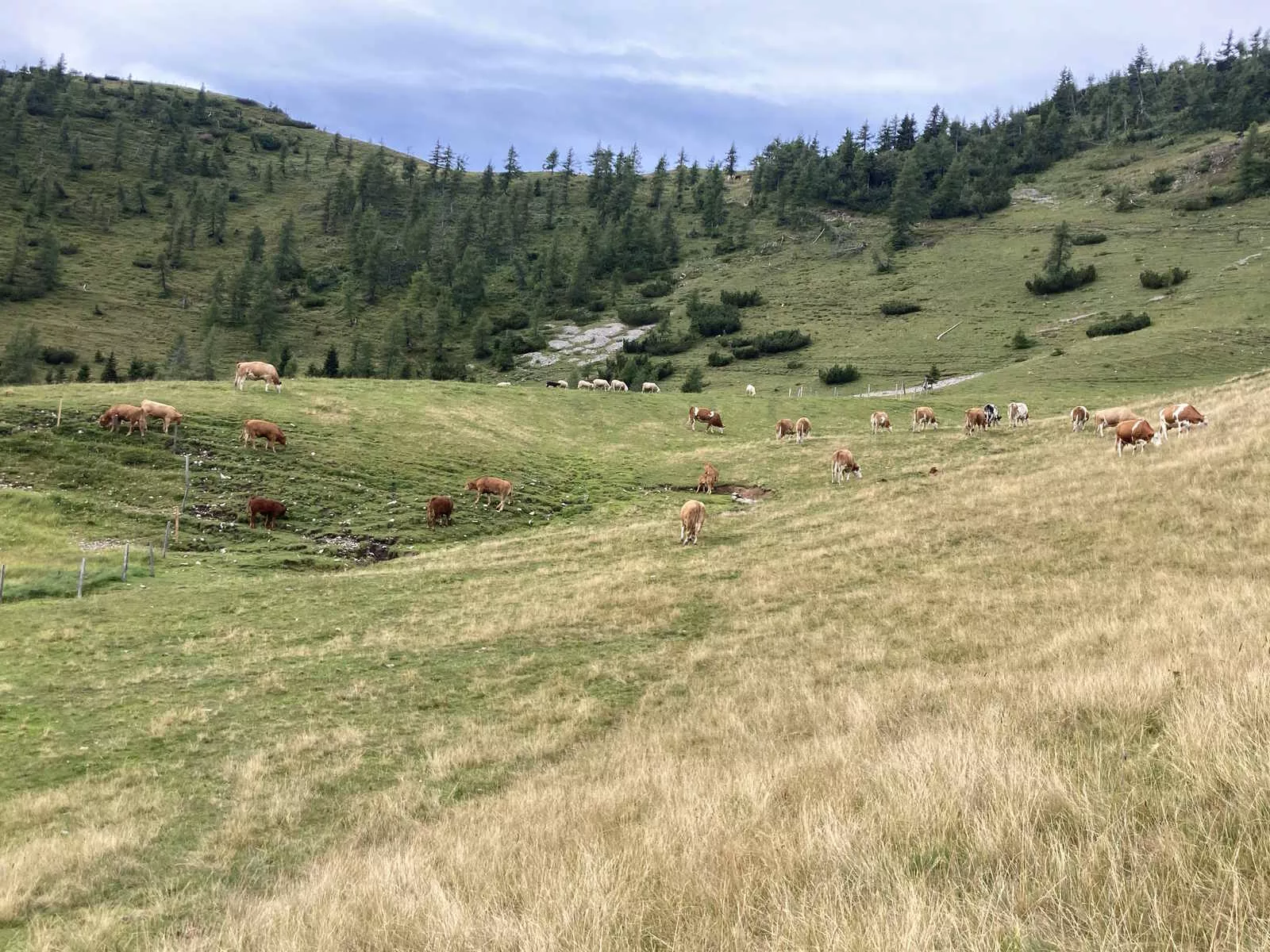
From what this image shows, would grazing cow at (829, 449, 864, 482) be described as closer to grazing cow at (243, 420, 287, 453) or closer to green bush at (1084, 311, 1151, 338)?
grazing cow at (243, 420, 287, 453)

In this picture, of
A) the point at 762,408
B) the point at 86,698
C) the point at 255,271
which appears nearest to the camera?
the point at 86,698

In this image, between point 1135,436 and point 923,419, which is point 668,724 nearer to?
point 1135,436

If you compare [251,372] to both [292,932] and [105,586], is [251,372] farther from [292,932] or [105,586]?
[292,932]

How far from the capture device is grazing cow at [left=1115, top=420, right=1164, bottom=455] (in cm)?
2591

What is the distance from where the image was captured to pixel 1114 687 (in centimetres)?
644

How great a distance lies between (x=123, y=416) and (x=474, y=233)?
129 metres

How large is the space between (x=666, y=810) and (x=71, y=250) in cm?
16503

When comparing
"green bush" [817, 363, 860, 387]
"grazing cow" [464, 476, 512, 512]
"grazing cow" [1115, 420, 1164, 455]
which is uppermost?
"green bush" [817, 363, 860, 387]

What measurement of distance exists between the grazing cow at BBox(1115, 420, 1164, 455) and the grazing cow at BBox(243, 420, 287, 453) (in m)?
36.3

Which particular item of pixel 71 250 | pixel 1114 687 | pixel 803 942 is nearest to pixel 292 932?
Answer: pixel 803 942

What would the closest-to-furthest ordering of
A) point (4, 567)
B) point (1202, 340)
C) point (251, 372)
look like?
point (4, 567), point (251, 372), point (1202, 340)

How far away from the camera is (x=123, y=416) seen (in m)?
30.7

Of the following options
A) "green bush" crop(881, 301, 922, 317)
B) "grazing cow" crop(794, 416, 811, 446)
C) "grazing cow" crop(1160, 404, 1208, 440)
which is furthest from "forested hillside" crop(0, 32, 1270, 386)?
"grazing cow" crop(1160, 404, 1208, 440)

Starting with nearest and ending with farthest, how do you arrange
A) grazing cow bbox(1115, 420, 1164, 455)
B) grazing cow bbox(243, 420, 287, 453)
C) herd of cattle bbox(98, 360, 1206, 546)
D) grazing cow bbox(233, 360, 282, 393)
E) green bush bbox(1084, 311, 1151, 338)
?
grazing cow bbox(1115, 420, 1164, 455) → herd of cattle bbox(98, 360, 1206, 546) → grazing cow bbox(243, 420, 287, 453) → grazing cow bbox(233, 360, 282, 393) → green bush bbox(1084, 311, 1151, 338)
